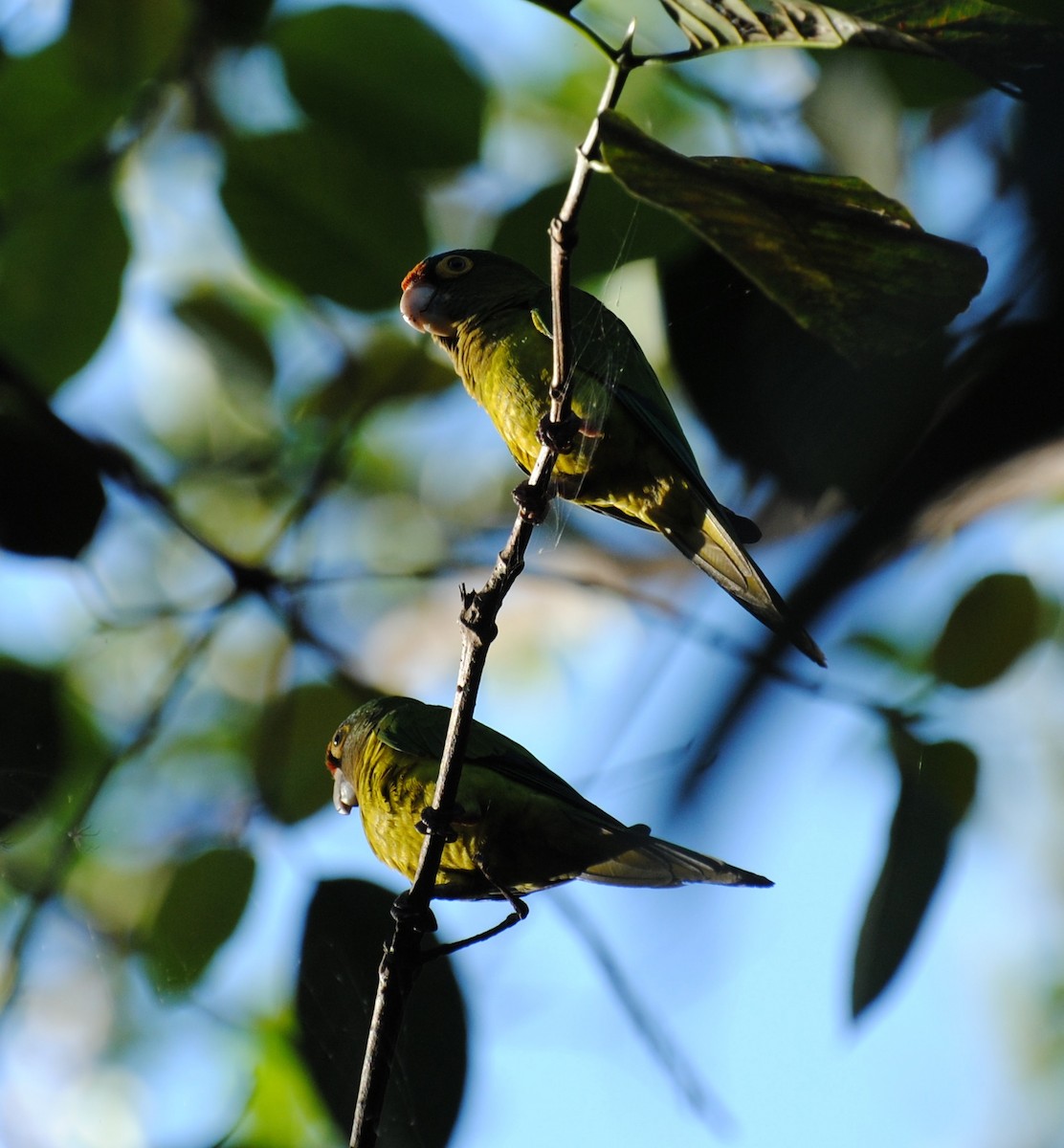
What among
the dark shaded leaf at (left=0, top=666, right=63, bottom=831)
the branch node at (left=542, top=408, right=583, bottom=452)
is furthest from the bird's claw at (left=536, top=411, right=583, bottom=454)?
the dark shaded leaf at (left=0, top=666, right=63, bottom=831)

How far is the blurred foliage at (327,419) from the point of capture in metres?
0.79

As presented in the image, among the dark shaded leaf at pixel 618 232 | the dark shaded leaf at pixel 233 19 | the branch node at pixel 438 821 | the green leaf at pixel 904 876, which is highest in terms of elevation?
the dark shaded leaf at pixel 233 19

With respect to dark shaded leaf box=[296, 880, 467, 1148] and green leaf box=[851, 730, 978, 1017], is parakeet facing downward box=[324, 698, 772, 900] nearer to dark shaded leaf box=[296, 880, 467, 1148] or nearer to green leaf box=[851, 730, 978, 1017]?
dark shaded leaf box=[296, 880, 467, 1148]

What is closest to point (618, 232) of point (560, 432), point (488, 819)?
point (560, 432)

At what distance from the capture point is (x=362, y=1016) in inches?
64.4

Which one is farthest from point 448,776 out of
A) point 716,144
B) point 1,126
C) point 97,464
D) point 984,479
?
point 1,126

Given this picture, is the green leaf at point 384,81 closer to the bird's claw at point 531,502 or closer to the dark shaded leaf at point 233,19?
the dark shaded leaf at point 233,19

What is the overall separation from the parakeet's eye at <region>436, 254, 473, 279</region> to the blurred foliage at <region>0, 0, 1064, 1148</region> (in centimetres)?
7

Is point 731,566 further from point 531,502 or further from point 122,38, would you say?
point 122,38

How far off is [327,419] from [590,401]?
1.13 metres

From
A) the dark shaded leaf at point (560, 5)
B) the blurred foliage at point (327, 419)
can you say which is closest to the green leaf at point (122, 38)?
the blurred foliage at point (327, 419)

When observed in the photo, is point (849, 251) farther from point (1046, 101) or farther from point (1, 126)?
point (1, 126)

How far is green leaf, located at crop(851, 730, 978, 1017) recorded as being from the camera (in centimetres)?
123

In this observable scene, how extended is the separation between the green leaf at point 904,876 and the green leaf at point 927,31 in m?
0.84
